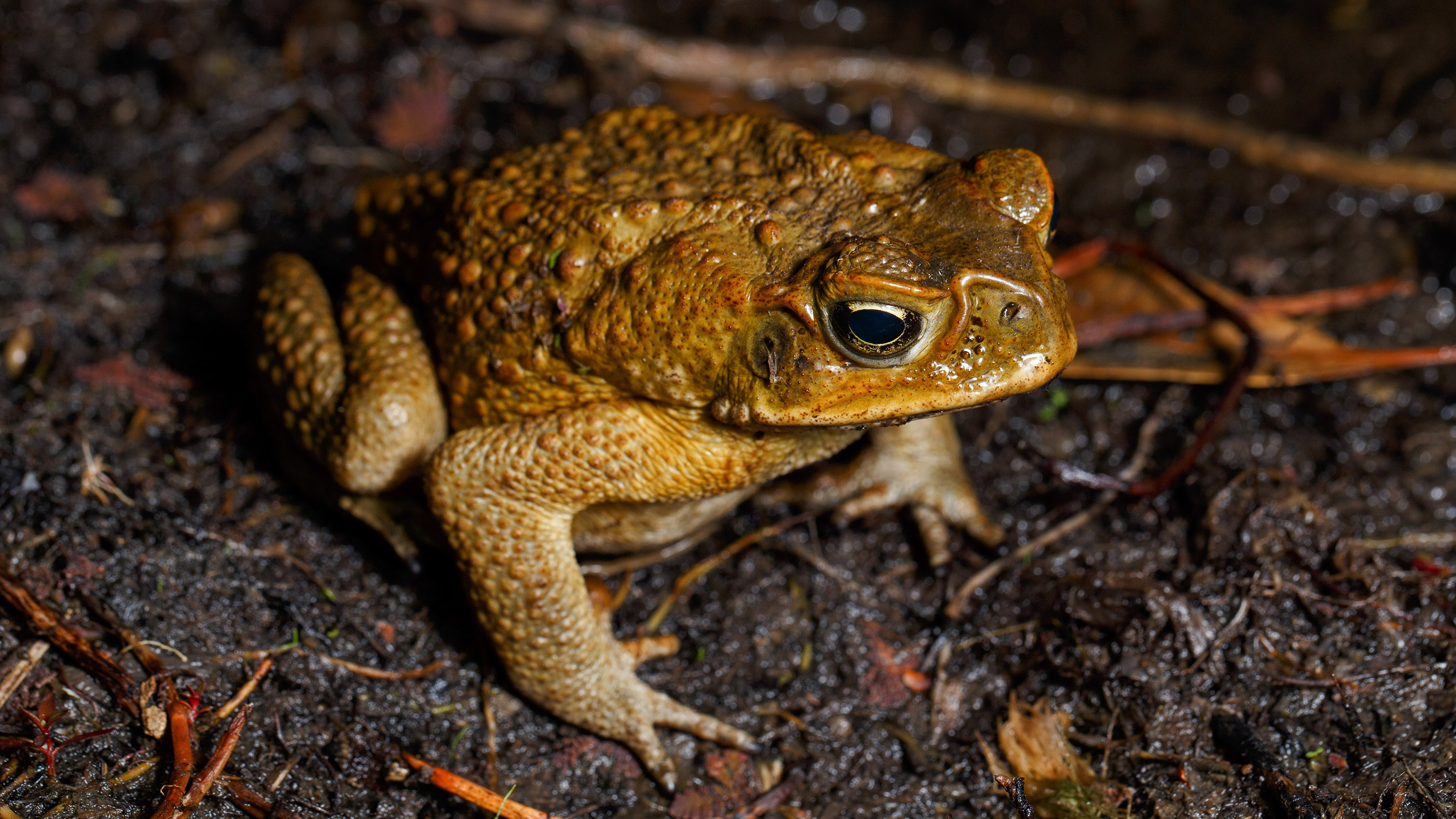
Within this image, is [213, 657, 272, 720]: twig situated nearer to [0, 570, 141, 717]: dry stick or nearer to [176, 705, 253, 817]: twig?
[176, 705, 253, 817]: twig

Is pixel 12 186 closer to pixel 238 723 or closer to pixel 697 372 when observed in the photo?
pixel 238 723

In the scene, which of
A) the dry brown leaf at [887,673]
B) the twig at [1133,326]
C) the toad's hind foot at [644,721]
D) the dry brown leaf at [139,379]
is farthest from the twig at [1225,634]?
the dry brown leaf at [139,379]

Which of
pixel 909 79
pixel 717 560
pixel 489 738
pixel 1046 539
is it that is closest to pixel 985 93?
pixel 909 79

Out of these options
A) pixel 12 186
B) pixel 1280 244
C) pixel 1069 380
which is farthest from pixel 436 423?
pixel 1280 244

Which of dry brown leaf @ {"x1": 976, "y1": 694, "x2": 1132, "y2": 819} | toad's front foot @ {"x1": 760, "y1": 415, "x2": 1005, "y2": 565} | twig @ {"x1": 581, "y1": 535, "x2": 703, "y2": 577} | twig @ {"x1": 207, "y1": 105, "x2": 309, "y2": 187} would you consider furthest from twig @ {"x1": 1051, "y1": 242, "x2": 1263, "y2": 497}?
twig @ {"x1": 207, "y1": 105, "x2": 309, "y2": 187}

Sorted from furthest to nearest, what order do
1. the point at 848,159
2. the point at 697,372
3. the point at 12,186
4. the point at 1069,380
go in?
the point at 12,186
the point at 1069,380
the point at 848,159
the point at 697,372

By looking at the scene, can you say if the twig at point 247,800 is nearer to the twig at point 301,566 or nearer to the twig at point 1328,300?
the twig at point 301,566
